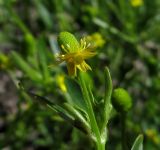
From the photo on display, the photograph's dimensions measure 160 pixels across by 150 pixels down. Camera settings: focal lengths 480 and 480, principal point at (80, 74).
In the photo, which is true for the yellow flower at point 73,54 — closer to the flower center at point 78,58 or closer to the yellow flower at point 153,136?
the flower center at point 78,58

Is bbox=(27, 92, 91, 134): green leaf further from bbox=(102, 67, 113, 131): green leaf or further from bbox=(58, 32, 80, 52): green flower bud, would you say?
bbox=(58, 32, 80, 52): green flower bud

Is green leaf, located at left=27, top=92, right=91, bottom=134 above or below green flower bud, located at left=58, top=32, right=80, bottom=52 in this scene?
below

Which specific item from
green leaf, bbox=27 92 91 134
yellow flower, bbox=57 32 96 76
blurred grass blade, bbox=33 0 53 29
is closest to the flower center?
yellow flower, bbox=57 32 96 76

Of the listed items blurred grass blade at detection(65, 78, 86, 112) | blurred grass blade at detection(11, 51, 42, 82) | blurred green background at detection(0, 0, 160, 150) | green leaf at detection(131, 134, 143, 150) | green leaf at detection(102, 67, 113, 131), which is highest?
green leaf at detection(102, 67, 113, 131)

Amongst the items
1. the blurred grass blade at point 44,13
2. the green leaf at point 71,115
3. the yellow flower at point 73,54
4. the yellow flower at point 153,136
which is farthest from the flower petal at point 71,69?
the blurred grass blade at point 44,13

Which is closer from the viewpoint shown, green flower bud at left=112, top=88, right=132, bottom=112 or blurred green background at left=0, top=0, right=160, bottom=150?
green flower bud at left=112, top=88, right=132, bottom=112

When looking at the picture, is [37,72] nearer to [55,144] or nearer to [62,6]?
[55,144]

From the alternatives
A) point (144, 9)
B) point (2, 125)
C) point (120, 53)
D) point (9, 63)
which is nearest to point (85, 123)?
point (9, 63)

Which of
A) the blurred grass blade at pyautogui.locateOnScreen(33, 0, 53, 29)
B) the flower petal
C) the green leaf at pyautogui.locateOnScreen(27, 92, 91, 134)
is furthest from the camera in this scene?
the blurred grass blade at pyautogui.locateOnScreen(33, 0, 53, 29)
